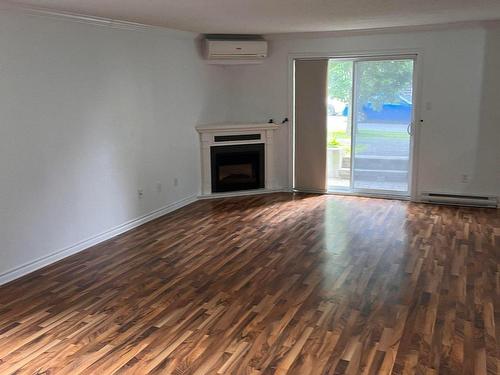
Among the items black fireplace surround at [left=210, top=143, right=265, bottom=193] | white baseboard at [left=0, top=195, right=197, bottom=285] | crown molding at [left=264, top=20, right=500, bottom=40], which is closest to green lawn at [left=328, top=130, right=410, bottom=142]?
black fireplace surround at [left=210, top=143, right=265, bottom=193]

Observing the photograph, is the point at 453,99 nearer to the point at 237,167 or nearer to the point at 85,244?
the point at 237,167

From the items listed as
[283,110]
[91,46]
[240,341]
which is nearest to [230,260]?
[240,341]

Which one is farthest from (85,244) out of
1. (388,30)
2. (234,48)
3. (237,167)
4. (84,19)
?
(388,30)

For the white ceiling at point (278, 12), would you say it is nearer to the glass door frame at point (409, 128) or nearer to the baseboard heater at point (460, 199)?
the glass door frame at point (409, 128)

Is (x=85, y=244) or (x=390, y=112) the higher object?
(x=390, y=112)

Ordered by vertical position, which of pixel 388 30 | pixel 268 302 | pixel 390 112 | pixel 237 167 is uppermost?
pixel 388 30

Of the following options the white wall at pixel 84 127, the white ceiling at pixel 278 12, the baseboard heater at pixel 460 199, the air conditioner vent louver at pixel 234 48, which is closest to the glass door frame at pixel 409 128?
the baseboard heater at pixel 460 199

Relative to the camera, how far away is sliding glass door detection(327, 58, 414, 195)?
6621 mm

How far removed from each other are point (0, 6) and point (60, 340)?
8.46 ft

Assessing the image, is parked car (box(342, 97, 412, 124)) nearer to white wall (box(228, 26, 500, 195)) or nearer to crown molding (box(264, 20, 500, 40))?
white wall (box(228, 26, 500, 195))

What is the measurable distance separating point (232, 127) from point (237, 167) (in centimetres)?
64

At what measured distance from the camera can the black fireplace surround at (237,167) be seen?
6.99 meters

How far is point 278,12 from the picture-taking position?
179 inches

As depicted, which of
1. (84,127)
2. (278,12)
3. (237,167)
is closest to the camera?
(278,12)
